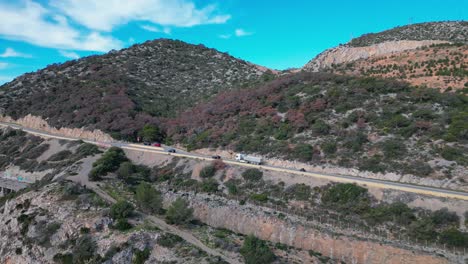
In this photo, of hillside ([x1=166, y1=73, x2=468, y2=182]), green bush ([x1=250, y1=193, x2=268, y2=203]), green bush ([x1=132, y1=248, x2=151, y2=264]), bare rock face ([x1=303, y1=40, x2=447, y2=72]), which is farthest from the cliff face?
bare rock face ([x1=303, y1=40, x2=447, y2=72])

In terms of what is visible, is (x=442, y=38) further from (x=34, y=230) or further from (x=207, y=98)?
(x=34, y=230)

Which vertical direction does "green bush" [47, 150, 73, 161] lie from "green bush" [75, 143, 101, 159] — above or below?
below

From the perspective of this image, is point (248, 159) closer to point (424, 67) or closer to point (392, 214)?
point (392, 214)

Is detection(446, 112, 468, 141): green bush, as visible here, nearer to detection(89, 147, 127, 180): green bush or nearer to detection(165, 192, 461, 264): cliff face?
detection(165, 192, 461, 264): cliff face

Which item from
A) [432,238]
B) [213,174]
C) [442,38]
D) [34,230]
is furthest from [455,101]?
[34,230]

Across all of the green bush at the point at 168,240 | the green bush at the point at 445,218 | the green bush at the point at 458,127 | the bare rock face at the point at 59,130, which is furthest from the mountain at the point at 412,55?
the bare rock face at the point at 59,130

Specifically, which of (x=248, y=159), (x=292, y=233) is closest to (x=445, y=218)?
(x=292, y=233)

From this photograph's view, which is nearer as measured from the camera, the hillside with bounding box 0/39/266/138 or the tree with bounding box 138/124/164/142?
the tree with bounding box 138/124/164/142
